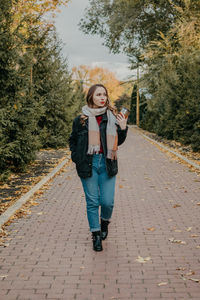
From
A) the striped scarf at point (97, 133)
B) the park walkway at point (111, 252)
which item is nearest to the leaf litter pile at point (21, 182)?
the park walkway at point (111, 252)

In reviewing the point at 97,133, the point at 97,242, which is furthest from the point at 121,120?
the point at 97,242

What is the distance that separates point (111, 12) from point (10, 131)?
25.0 metres

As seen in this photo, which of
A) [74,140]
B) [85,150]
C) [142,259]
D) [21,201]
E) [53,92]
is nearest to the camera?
[142,259]

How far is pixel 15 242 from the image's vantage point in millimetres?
5180

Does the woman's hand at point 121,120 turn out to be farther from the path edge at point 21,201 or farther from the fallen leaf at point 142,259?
the path edge at point 21,201

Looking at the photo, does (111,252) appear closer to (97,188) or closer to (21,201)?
(97,188)

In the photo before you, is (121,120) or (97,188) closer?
(121,120)

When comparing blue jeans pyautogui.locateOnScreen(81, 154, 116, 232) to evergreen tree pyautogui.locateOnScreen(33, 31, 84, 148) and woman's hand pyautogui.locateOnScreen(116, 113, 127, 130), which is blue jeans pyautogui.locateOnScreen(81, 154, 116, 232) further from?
evergreen tree pyautogui.locateOnScreen(33, 31, 84, 148)

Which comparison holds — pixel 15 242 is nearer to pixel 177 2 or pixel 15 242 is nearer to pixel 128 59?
pixel 177 2

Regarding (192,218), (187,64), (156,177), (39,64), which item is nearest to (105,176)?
(192,218)

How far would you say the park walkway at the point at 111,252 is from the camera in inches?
147

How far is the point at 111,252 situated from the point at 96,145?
4.17 feet

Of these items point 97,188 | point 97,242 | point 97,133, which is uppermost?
point 97,133

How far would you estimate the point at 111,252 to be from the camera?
477cm
